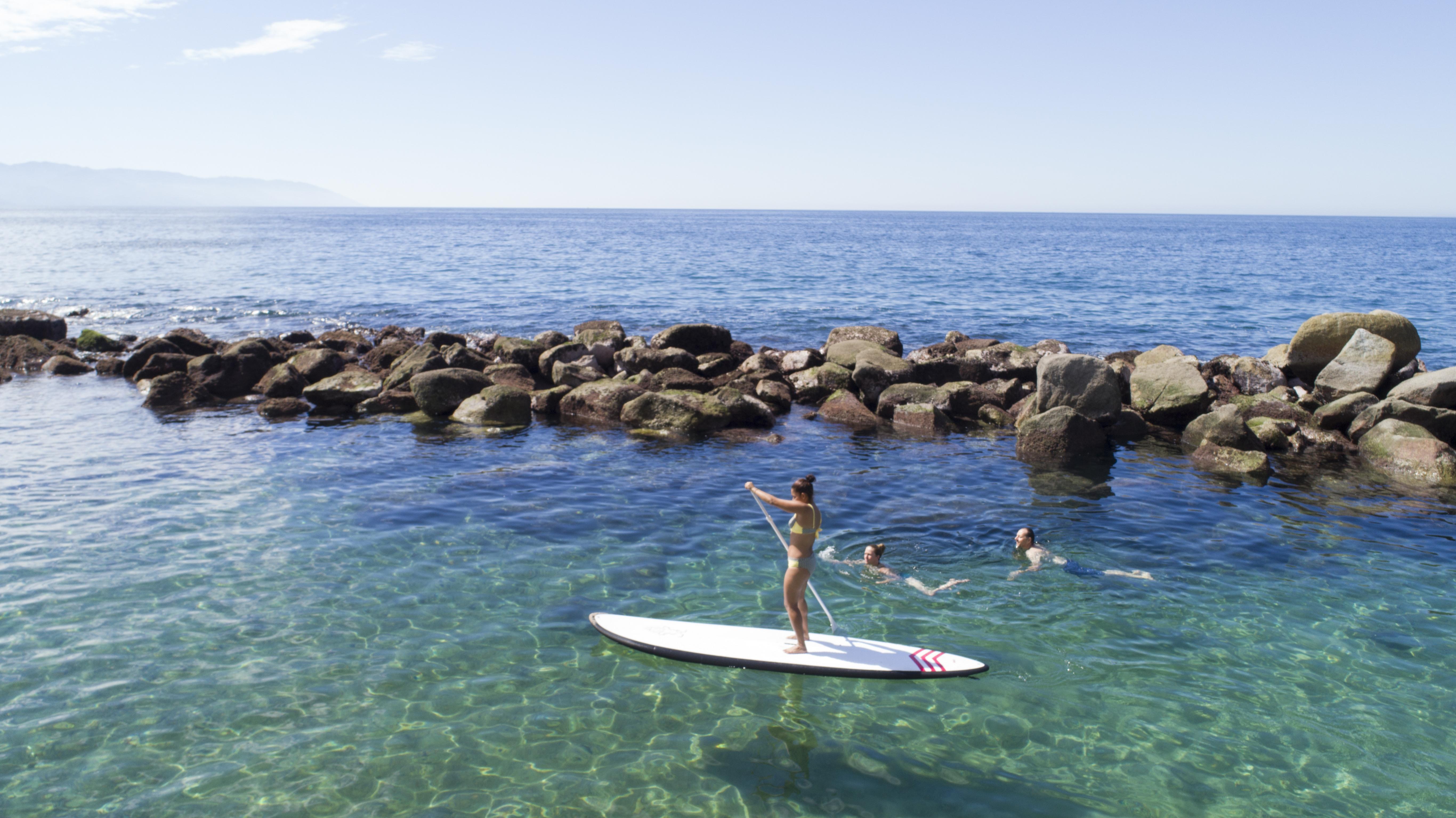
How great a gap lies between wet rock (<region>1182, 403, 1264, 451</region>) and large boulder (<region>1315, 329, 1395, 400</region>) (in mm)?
3825

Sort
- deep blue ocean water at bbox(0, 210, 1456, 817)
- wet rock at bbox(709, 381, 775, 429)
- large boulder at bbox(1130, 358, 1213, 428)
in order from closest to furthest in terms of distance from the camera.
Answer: deep blue ocean water at bbox(0, 210, 1456, 817) < large boulder at bbox(1130, 358, 1213, 428) < wet rock at bbox(709, 381, 775, 429)

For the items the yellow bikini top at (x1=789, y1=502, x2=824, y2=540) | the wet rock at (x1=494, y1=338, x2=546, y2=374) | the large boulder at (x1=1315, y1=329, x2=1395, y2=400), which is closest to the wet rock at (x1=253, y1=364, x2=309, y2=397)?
the wet rock at (x1=494, y1=338, x2=546, y2=374)

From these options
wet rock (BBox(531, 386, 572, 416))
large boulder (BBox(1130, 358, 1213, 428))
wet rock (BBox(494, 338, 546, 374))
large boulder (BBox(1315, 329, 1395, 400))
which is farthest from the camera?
wet rock (BBox(494, 338, 546, 374))

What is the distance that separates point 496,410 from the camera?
73.0ft

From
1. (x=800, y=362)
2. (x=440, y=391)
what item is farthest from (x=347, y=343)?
(x=800, y=362)

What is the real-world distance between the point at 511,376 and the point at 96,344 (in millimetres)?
20223

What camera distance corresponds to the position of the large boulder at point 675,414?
851 inches

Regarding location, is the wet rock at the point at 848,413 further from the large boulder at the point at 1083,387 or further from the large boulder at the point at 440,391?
the large boulder at the point at 440,391

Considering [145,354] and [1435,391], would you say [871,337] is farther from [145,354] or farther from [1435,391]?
[145,354]

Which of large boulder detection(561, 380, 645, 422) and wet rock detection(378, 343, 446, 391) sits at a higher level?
wet rock detection(378, 343, 446, 391)

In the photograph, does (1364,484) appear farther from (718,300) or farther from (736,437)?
(718,300)

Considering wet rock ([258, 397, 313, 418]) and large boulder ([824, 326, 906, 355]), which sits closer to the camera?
wet rock ([258, 397, 313, 418])

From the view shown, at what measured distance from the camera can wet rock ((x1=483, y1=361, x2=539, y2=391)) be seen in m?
24.9

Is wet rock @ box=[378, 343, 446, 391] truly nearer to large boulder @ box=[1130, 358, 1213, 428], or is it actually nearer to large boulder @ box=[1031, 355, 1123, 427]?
large boulder @ box=[1031, 355, 1123, 427]
